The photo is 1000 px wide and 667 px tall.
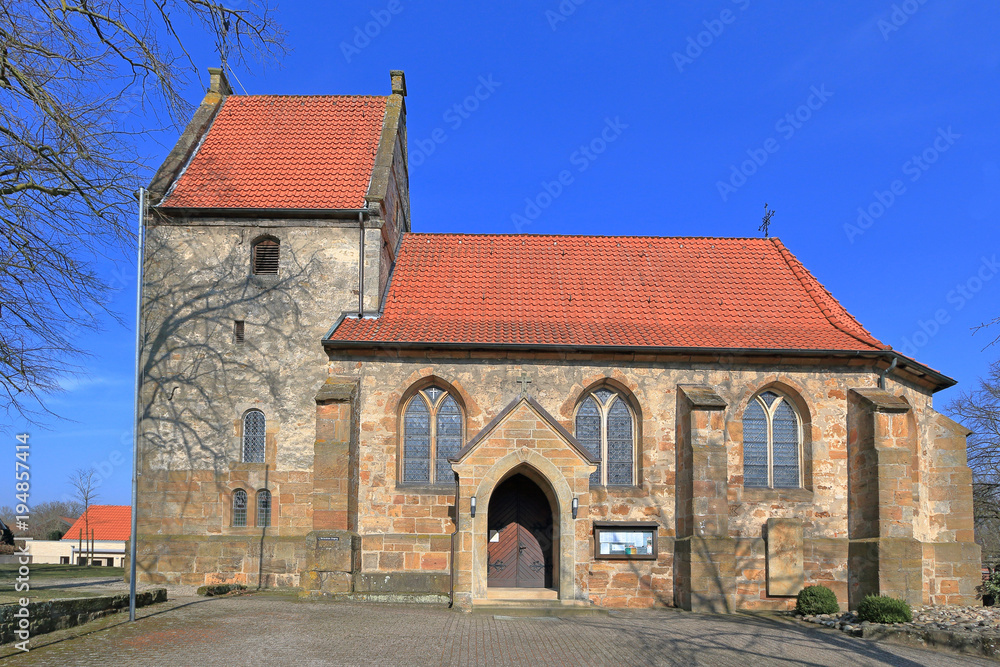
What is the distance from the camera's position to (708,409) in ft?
54.9

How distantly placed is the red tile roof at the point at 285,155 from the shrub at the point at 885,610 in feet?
46.2

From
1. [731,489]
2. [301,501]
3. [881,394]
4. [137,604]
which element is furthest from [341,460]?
[881,394]

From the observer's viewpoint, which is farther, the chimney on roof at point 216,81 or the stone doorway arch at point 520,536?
the chimney on roof at point 216,81

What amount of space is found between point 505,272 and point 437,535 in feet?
24.3

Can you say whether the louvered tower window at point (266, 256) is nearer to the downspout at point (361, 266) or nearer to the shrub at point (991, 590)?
the downspout at point (361, 266)

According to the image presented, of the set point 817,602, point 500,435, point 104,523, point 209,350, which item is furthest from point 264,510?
point 104,523

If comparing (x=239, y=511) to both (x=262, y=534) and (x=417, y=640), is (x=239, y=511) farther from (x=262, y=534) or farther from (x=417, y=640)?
(x=417, y=640)

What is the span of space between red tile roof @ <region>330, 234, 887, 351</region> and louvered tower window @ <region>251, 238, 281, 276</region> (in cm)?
249

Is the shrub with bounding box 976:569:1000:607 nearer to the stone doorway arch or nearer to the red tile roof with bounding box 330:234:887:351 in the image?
the red tile roof with bounding box 330:234:887:351

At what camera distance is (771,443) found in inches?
705

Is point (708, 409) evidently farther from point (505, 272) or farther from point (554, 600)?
point (505, 272)

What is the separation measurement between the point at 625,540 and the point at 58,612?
11.0 meters

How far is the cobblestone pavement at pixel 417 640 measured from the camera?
32.4 feet

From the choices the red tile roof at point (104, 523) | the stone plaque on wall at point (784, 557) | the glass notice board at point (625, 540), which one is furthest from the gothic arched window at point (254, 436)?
the red tile roof at point (104, 523)
